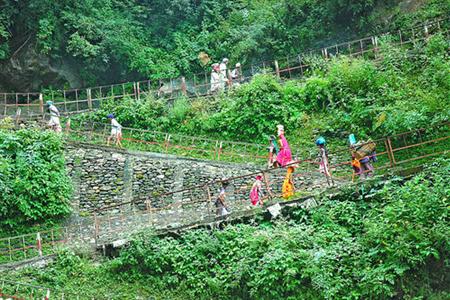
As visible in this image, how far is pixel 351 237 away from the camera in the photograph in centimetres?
1527

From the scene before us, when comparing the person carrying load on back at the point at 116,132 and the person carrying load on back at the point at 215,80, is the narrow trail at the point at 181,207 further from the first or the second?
the person carrying load on back at the point at 215,80

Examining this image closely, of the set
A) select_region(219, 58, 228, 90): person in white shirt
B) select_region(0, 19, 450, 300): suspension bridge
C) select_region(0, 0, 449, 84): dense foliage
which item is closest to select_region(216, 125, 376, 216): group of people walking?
select_region(0, 19, 450, 300): suspension bridge

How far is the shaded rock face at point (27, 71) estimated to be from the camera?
97.7ft

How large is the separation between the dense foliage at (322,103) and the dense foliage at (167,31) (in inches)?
132

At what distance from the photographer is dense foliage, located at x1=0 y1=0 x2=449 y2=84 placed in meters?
28.9

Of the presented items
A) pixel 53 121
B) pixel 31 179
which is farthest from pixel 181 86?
pixel 31 179

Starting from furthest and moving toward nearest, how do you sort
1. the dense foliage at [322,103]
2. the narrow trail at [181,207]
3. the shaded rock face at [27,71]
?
the shaded rock face at [27,71] → the dense foliage at [322,103] → the narrow trail at [181,207]

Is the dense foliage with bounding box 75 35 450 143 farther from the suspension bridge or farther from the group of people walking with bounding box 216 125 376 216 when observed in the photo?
the group of people walking with bounding box 216 125 376 216

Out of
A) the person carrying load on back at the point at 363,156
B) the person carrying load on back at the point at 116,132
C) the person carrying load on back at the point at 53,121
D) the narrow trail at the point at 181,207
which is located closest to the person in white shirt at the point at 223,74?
the person carrying load on back at the point at 116,132

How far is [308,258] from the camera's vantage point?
14.5 metres

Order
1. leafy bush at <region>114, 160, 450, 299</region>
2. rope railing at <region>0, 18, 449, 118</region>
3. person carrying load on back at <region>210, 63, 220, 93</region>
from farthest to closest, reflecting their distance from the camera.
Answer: person carrying load on back at <region>210, 63, 220, 93</region>, rope railing at <region>0, 18, 449, 118</region>, leafy bush at <region>114, 160, 450, 299</region>

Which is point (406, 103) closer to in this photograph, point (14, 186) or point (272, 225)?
point (272, 225)

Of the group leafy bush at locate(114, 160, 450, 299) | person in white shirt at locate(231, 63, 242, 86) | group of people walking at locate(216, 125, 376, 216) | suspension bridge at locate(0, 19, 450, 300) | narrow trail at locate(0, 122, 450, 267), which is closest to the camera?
leafy bush at locate(114, 160, 450, 299)

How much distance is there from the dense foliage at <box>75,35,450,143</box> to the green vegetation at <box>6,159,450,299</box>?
5.05 m
